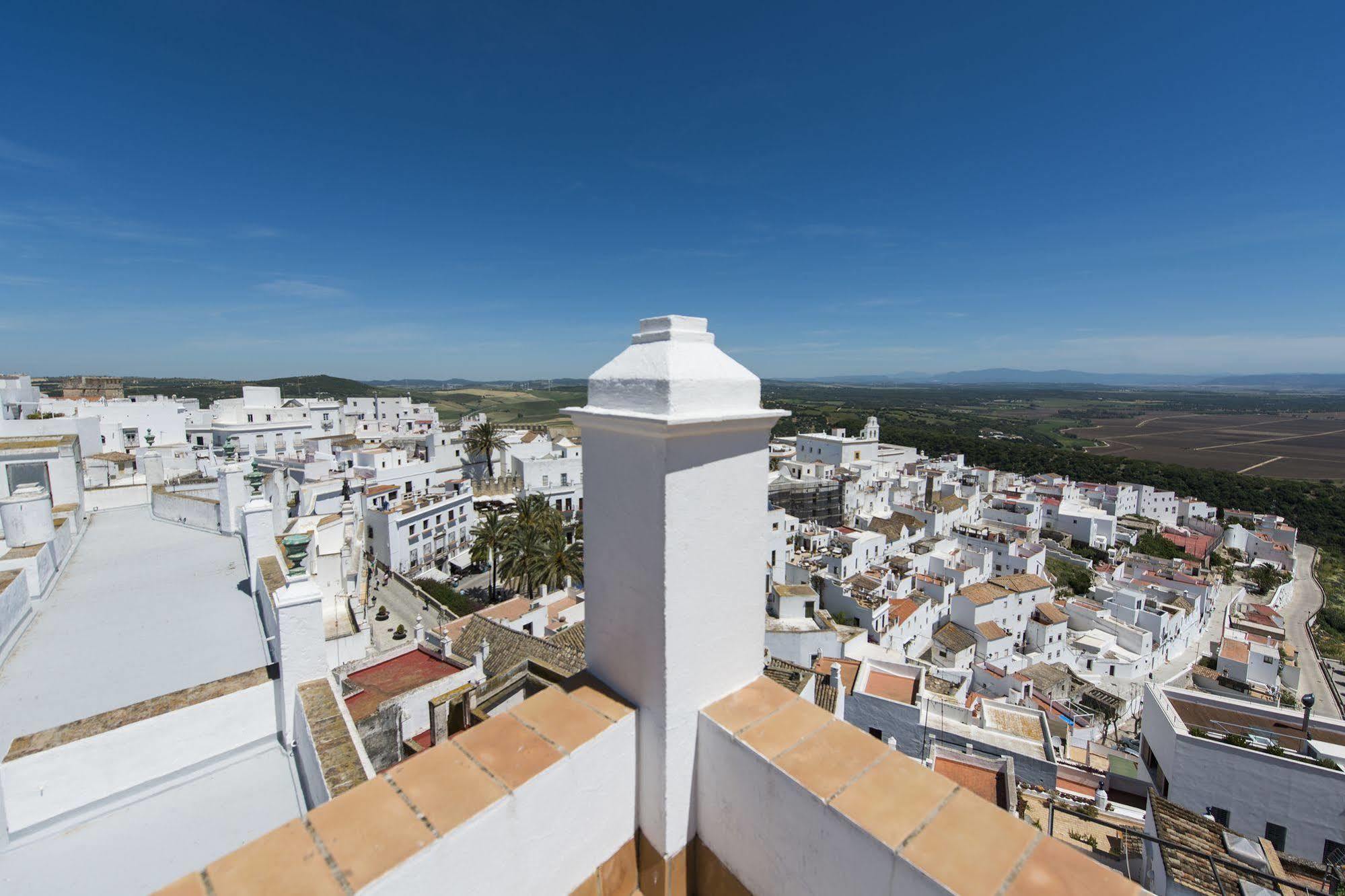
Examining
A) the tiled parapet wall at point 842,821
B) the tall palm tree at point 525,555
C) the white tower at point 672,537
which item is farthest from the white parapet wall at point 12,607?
the tall palm tree at point 525,555

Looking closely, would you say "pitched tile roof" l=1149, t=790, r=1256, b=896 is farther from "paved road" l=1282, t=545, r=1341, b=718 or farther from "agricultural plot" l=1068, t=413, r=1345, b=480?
"agricultural plot" l=1068, t=413, r=1345, b=480

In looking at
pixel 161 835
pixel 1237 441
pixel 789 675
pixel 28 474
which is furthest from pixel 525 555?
pixel 1237 441

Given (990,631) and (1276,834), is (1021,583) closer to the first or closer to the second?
(990,631)

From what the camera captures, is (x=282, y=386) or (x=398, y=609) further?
(x=282, y=386)

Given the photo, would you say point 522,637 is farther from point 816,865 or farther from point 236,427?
point 236,427

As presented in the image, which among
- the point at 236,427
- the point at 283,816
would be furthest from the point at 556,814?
the point at 236,427

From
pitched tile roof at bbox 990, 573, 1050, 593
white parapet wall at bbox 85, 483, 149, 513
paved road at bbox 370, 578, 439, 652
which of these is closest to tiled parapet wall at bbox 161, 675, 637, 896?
white parapet wall at bbox 85, 483, 149, 513
